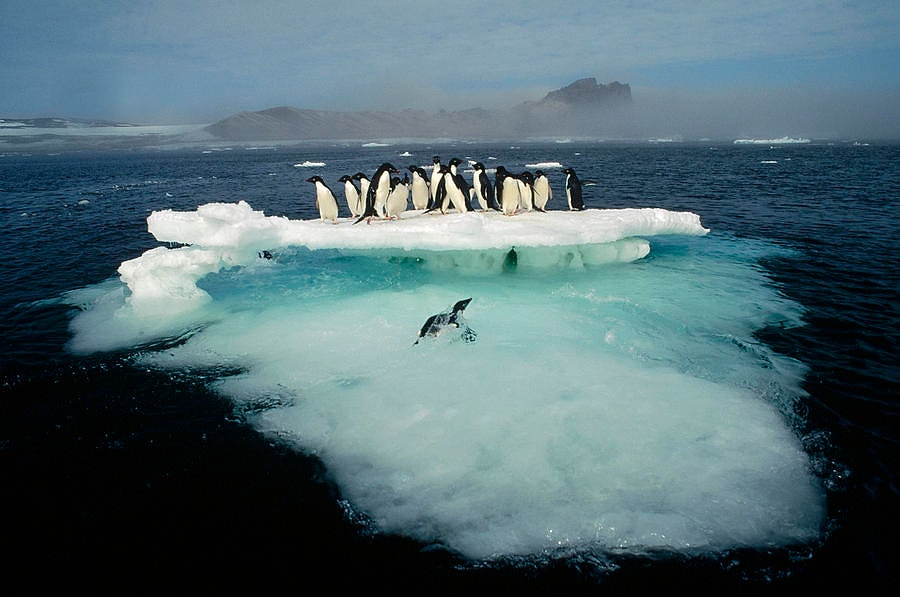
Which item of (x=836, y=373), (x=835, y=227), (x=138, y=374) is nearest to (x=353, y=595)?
(x=138, y=374)

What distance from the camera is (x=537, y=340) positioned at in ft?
20.5

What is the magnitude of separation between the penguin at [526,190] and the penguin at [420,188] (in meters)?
2.19

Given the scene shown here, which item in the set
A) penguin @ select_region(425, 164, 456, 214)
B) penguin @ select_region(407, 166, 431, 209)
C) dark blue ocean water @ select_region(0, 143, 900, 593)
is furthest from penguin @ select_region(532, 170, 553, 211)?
dark blue ocean water @ select_region(0, 143, 900, 593)

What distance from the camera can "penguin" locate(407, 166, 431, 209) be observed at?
37.6 ft

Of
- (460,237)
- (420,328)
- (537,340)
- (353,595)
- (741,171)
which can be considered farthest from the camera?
(741,171)

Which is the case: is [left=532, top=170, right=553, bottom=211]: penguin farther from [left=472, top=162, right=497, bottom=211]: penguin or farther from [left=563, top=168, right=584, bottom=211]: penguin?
[left=472, top=162, right=497, bottom=211]: penguin

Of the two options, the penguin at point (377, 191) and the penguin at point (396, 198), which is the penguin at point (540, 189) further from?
the penguin at point (377, 191)

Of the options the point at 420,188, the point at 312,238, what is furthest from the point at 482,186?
the point at 312,238

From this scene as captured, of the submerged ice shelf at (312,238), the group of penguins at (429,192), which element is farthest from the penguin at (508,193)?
the submerged ice shelf at (312,238)

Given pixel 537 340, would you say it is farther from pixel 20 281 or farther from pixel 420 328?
pixel 20 281

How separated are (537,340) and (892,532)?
11.9 ft

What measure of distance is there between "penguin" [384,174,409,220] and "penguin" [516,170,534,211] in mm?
2697

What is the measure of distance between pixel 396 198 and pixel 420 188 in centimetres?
152

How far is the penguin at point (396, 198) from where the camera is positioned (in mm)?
10398
